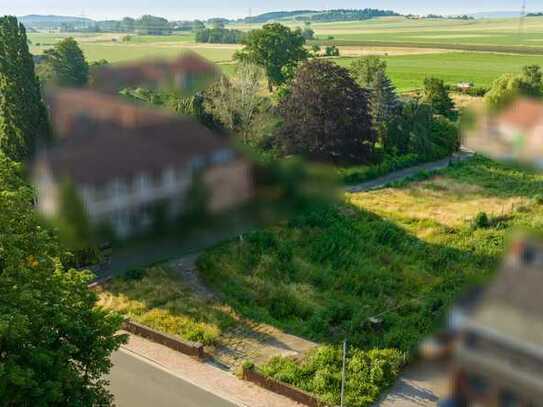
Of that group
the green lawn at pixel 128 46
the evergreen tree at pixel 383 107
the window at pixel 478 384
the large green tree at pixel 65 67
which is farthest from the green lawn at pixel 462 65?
the evergreen tree at pixel 383 107

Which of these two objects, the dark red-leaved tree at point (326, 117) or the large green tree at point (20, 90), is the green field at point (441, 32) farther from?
the large green tree at point (20, 90)

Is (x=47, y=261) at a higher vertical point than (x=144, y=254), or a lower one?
lower

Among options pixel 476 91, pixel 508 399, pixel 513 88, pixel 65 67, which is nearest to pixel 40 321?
pixel 65 67

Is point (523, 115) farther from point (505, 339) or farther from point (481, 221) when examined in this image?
point (481, 221)

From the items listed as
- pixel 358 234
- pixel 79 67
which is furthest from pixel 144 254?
pixel 358 234

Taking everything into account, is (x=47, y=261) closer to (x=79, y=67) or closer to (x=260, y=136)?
(x=79, y=67)

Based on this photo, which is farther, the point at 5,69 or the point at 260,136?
the point at 260,136
